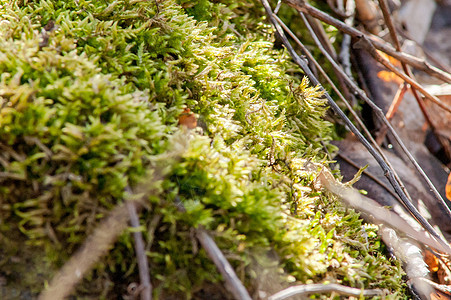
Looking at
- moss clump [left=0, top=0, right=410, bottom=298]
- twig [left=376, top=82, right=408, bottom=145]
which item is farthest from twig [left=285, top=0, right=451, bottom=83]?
moss clump [left=0, top=0, right=410, bottom=298]

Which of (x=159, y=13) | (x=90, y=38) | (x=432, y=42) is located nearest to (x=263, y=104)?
(x=159, y=13)

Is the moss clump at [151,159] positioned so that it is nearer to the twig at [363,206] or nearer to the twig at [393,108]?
the twig at [363,206]

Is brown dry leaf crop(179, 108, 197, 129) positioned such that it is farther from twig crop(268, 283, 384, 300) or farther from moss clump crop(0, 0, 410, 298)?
twig crop(268, 283, 384, 300)

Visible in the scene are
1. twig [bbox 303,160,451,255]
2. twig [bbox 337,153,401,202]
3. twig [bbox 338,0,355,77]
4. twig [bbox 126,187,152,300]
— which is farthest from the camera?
twig [bbox 338,0,355,77]

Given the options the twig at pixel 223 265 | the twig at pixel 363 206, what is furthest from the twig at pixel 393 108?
the twig at pixel 223 265

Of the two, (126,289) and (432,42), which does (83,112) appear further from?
(432,42)

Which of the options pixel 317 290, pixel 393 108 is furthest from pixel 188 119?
pixel 393 108

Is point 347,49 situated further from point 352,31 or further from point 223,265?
point 223,265
